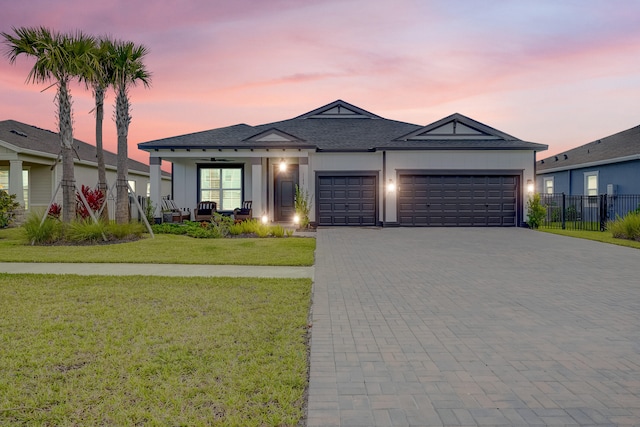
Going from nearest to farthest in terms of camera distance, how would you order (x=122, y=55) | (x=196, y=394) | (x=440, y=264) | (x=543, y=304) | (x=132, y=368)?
(x=196, y=394), (x=132, y=368), (x=543, y=304), (x=440, y=264), (x=122, y=55)

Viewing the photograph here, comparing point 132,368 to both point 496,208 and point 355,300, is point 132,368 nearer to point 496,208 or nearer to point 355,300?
point 355,300

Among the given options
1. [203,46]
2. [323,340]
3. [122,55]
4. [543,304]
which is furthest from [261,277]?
[203,46]

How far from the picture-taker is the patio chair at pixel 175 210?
1883 cm

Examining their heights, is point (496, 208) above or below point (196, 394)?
above

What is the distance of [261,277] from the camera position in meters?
7.86

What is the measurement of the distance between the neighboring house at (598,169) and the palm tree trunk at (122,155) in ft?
76.9

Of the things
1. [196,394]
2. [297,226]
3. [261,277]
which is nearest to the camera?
[196,394]

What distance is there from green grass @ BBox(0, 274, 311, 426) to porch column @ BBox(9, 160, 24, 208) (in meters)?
14.5

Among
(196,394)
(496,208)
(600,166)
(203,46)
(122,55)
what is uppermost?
(203,46)

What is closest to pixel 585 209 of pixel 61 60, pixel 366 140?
pixel 366 140

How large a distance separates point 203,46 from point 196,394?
1734cm

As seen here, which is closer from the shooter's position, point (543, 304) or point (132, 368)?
point (132, 368)

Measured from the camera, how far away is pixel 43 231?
12.6m

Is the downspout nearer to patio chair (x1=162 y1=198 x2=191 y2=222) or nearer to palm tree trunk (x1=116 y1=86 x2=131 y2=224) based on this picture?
patio chair (x1=162 y1=198 x2=191 y2=222)
